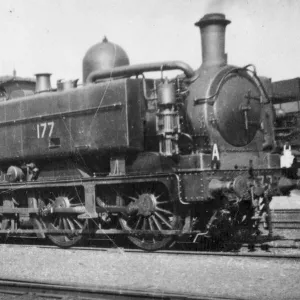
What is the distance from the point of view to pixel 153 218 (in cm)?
858

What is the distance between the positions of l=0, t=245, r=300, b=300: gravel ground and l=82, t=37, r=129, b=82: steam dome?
342 cm

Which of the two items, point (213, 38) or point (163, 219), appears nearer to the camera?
point (163, 219)

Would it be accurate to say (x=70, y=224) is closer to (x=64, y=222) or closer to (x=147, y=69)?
(x=64, y=222)

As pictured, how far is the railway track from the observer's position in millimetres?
5187

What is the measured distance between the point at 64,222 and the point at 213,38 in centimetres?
414

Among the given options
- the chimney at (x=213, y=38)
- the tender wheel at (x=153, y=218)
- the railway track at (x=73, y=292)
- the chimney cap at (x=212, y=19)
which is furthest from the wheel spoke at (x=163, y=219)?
the chimney cap at (x=212, y=19)

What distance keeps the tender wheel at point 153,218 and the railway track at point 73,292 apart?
2.66 metres

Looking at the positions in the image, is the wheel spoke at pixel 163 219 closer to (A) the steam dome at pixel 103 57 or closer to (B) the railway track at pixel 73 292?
(B) the railway track at pixel 73 292

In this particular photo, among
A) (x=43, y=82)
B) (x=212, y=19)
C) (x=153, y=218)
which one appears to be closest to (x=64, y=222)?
(x=153, y=218)

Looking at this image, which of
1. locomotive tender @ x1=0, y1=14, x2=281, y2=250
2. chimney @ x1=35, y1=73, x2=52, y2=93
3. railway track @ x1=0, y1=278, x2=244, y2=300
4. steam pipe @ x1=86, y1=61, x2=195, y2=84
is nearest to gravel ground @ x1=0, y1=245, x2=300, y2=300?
railway track @ x1=0, y1=278, x2=244, y2=300

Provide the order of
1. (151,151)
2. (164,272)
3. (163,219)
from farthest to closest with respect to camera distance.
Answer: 1. (151,151)
2. (163,219)
3. (164,272)

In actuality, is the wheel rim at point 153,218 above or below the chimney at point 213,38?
below

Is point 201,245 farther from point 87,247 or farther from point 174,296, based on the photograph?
point 174,296

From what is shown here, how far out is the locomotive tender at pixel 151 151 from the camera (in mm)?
8133
